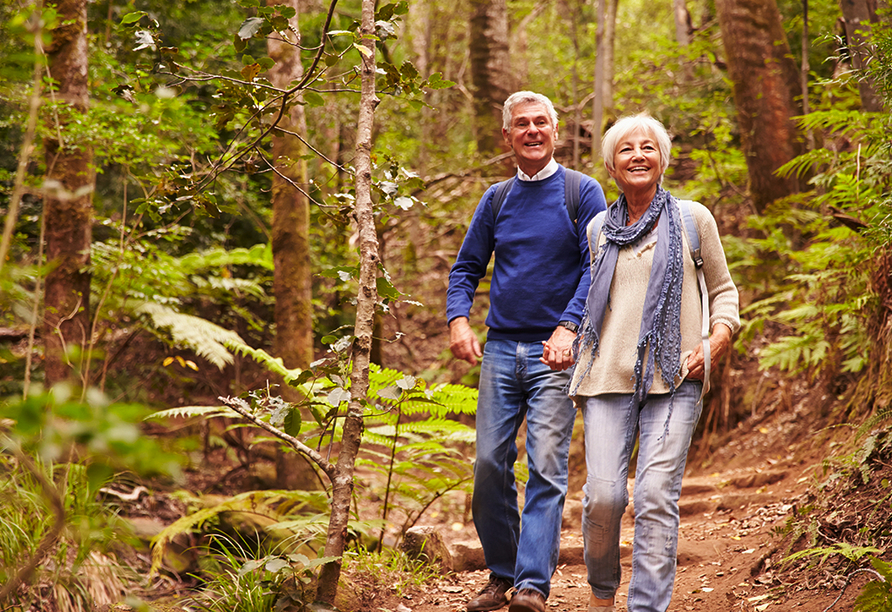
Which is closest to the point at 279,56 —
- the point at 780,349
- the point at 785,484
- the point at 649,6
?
the point at 780,349

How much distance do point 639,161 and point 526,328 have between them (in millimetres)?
1008

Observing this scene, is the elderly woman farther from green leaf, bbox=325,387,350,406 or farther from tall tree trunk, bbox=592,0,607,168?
tall tree trunk, bbox=592,0,607,168

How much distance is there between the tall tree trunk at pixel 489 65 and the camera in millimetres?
11273

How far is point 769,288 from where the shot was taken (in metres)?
7.75

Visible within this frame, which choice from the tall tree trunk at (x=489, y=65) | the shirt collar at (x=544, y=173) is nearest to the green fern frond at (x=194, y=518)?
the shirt collar at (x=544, y=173)

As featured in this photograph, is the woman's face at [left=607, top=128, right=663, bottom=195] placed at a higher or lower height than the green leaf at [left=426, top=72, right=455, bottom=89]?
lower

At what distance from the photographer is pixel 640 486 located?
287cm

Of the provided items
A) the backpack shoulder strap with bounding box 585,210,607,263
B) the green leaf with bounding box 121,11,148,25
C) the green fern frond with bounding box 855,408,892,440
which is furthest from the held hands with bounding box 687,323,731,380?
the green leaf with bounding box 121,11,148,25

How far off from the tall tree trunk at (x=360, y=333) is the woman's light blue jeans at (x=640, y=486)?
1024 mm

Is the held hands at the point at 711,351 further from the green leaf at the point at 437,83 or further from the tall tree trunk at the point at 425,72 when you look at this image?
the tall tree trunk at the point at 425,72

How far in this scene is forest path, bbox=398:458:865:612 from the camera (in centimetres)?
334

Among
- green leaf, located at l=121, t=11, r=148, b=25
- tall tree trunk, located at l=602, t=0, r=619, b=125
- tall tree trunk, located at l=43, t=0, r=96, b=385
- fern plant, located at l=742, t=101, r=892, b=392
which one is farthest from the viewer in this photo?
tall tree trunk, located at l=602, t=0, r=619, b=125

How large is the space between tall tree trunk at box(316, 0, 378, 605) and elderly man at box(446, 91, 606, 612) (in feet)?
2.04

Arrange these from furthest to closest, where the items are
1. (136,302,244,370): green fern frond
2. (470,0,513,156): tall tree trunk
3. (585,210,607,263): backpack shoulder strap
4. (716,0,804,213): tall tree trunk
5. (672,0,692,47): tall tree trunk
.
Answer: (672,0,692,47): tall tree trunk
(470,0,513,156): tall tree trunk
(716,0,804,213): tall tree trunk
(136,302,244,370): green fern frond
(585,210,607,263): backpack shoulder strap
